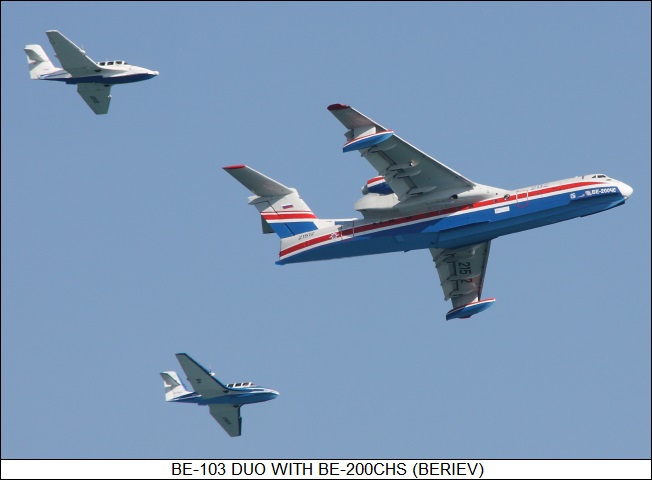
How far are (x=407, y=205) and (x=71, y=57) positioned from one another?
21.6 m

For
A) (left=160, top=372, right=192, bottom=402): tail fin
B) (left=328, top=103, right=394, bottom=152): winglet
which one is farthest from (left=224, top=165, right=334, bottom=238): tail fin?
(left=160, top=372, right=192, bottom=402): tail fin

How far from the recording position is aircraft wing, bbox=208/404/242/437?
49656 mm

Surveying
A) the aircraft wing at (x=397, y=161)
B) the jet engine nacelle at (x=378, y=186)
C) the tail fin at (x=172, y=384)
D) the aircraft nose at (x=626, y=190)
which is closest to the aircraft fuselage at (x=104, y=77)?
the tail fin at (x=172, y=384)

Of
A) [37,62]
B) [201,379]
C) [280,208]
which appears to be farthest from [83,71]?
[201,379]

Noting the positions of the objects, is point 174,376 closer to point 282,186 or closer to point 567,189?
point 282,186

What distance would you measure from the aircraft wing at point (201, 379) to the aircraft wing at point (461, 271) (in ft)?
36.4

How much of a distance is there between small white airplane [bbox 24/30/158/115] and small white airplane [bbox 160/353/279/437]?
1671 cm

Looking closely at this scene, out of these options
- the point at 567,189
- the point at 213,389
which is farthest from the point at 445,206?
the point at 213,389

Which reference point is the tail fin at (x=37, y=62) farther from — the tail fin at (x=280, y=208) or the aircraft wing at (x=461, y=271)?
the aircraft wing at (x=461, y=271)

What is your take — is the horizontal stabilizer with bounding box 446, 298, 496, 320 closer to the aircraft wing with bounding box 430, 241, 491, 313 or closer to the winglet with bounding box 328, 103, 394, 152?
the aircraft wing with bounding box 430, 241, 491, 313

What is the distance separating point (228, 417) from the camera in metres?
50.0

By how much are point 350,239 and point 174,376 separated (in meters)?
14.1

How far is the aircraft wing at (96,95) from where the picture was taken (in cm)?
5616

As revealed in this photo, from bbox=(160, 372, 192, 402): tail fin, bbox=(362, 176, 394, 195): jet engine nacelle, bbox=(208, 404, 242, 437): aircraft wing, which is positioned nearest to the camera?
bbox=(362, 176, 394, 195): jet engine nacelle
